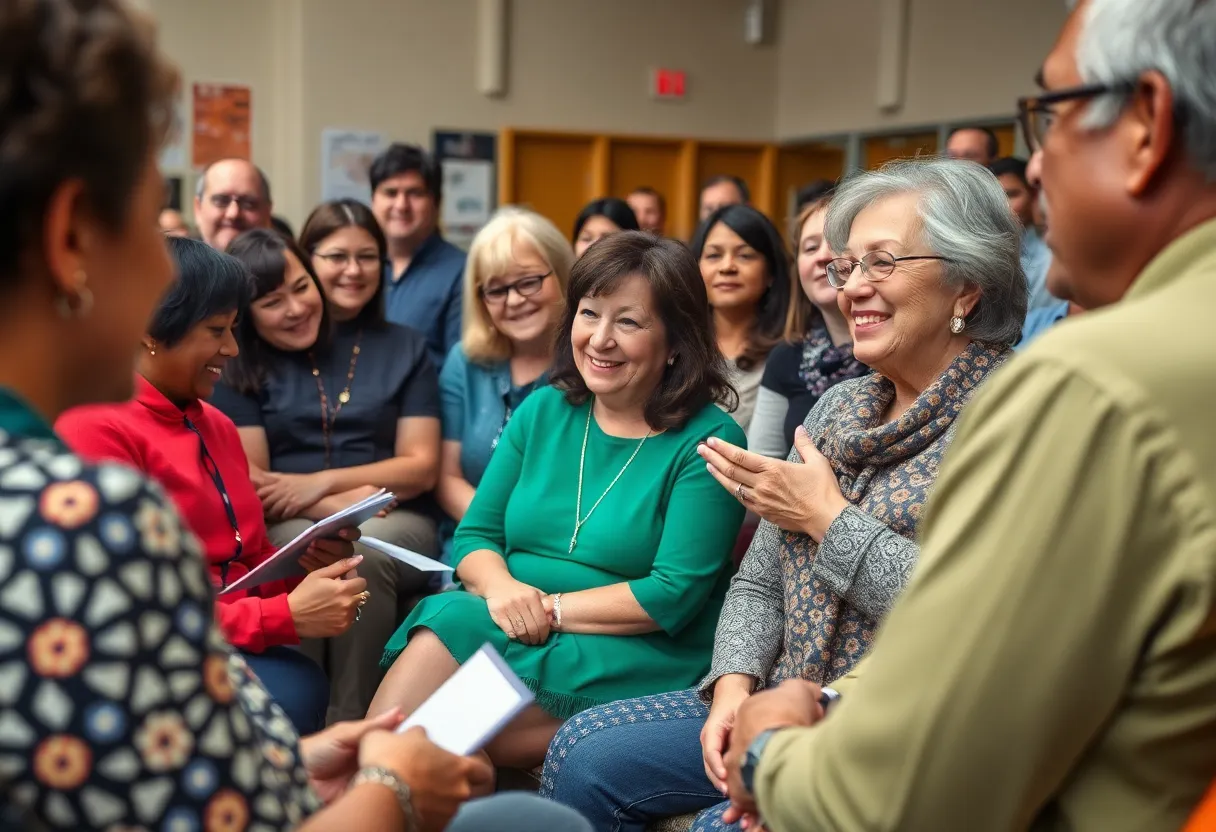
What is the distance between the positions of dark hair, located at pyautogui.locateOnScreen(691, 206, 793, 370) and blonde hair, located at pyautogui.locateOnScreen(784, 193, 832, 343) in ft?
0.39

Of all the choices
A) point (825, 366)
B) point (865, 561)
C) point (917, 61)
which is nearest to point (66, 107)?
point (865, 561)

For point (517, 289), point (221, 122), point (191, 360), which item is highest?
point (221, 122)

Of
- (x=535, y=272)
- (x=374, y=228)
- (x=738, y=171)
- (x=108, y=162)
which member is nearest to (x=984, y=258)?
(x=108, y=162)

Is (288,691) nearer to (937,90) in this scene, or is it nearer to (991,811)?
(991,811)

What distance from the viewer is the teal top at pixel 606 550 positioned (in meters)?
2.27

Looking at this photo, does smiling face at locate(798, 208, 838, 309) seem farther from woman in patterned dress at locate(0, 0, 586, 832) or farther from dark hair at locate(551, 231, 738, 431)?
woman in patterned dress at locate(0, 0, 586, 832)

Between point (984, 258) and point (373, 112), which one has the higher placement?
point (373, 112)

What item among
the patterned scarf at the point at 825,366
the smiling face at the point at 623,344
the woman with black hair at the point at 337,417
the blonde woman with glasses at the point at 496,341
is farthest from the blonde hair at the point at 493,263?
the smiling face at the point at 623,344

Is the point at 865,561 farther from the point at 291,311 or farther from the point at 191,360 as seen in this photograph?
the point at 291,311

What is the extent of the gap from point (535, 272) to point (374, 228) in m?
0.65

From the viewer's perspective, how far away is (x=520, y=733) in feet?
7.38

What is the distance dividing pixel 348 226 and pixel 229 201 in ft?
3.24

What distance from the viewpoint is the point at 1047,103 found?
104 centimetres

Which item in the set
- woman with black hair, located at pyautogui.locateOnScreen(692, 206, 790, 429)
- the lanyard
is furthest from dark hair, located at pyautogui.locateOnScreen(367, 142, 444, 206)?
the lanyard
